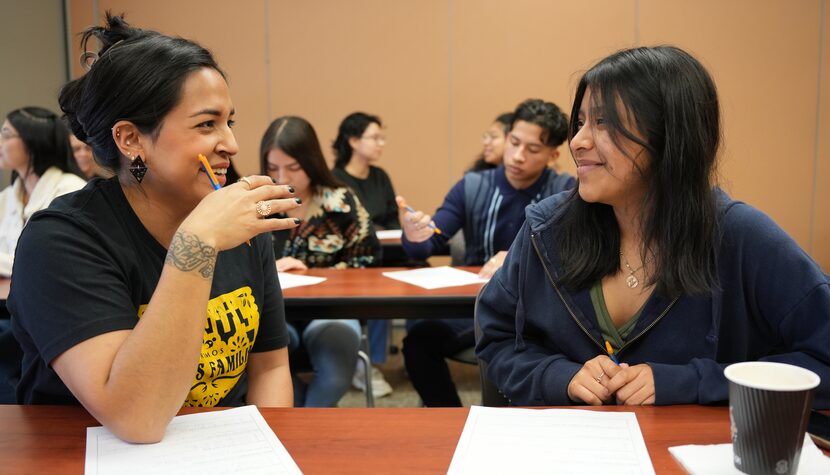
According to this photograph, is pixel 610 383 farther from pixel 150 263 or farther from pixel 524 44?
pixel 524 44

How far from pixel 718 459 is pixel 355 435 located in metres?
0.50

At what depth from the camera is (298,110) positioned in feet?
18.3

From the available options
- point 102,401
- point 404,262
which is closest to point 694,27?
point 404,262

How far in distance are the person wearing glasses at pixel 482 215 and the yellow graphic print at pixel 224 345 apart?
1242 mm

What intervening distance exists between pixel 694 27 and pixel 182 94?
5.00m

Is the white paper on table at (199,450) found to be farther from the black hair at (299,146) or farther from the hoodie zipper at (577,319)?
the black hair at (299,146)

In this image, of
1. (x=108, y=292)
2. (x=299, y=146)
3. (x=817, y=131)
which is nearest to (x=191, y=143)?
(x=108, y=292)

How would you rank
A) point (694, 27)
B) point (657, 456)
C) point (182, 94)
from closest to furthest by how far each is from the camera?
point (657, 456), point (182, 94), point (694, 27)

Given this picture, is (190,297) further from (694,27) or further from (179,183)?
(694,27)

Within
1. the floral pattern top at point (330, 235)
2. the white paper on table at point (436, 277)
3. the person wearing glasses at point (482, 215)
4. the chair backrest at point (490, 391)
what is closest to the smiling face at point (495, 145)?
the person wearing glasses at point (482, 215)

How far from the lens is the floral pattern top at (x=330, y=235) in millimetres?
2943

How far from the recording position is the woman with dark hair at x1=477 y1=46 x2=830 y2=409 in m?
1.22

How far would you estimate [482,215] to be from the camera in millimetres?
3068

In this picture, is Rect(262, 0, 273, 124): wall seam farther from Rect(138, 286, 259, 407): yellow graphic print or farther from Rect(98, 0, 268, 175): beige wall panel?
Rect(138, 286, 259, 407): yellow graphic print
